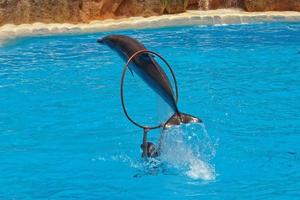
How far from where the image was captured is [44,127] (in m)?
6.88

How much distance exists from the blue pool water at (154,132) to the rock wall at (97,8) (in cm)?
274

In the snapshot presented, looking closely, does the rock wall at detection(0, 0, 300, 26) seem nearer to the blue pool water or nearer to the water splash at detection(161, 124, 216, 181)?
the blue pool water

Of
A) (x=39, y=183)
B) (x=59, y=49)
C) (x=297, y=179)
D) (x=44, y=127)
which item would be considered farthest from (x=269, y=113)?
(x=59, y=49)

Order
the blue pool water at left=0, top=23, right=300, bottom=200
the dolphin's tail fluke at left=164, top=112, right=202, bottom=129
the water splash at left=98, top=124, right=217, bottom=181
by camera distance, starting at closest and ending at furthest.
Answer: the dolphin's tail fluke at left=164, top=112, right=202, bottom=129 → the blue pool water at left=0, top=23, right=300, bottom=200 → the water splash at left=98, top=124, right=217, bottom=181

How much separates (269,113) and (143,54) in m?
2.93

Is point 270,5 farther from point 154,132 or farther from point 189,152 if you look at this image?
point 189,152

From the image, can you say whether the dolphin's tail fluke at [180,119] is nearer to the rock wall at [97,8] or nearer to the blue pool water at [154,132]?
the blue pool water at [154,132]

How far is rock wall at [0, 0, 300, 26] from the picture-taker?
14.1 meters

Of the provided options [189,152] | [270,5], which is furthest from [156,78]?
[270,5]

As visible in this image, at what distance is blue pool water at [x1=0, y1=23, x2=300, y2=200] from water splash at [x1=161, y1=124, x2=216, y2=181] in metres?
0.01

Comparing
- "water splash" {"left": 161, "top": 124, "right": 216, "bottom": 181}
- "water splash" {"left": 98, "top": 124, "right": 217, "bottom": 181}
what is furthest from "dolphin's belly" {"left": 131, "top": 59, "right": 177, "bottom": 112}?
"water splash" {"left": 161, "top": 124, "right": 216, "bottom": 181}

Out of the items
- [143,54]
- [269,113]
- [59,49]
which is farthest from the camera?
[59,49]

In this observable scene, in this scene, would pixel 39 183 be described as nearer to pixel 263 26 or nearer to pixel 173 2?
pixel 263 26

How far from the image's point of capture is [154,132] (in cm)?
679
